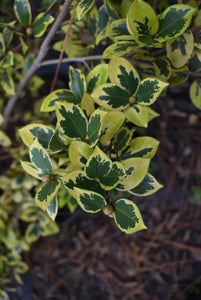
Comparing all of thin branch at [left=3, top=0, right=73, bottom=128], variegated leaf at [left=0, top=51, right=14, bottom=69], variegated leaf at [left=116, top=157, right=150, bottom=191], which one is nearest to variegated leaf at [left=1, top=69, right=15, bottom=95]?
thin branch at [left=3, top=0, right=73, bottom=128]

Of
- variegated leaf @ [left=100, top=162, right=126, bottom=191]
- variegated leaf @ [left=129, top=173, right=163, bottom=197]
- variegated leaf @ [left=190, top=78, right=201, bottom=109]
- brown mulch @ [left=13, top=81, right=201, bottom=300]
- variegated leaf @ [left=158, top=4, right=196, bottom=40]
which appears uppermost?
variegated leaf @ [left=158, top=4, right=196, bottom=40]

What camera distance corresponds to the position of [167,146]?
1598 mm

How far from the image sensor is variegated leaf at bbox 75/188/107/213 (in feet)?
1.67

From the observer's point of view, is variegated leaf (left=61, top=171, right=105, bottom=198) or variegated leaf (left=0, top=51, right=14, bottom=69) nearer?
variegated leaf (left=61, top=171, right=105, bottom=198)

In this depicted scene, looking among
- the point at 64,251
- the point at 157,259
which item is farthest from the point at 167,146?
the point at 64,251

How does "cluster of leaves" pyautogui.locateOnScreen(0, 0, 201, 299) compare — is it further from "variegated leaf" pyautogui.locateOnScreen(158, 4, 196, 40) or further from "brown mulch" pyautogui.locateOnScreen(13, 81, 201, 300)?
"brown mulch" pyautogui.locateOnScreen(13, 81, 201, 300)

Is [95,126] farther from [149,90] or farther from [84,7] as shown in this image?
[84,7]

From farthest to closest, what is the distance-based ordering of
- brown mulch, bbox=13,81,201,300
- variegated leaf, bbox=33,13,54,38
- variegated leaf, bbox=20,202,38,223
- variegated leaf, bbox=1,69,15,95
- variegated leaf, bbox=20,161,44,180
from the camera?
brown mulch, bbox=13,81,201,300
variegated leaf, bbox=20,202,38,223
variegated leaf, bbox=1,69,15,95
variegated leaf, bbox=33,13,54,38
variegated leaf, bbox=20,161,44,180

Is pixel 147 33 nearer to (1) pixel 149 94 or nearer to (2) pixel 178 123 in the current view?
(1) pixel 149 94

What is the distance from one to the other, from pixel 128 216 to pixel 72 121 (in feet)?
0.71

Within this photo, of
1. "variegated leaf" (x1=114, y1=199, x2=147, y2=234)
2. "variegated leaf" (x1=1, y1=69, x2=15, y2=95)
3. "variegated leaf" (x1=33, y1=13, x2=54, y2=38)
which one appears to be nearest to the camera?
"variegated leaf" (x1=114, y1=199, x2=147, y2=234)

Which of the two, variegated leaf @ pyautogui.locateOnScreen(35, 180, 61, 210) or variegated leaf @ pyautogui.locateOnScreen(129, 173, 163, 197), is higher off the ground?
variegated leaf @ pyautogui.locateOnScreen(35, 180, 61, 210)

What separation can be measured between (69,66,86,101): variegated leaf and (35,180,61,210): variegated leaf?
235mm

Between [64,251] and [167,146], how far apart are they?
0.85 meters
